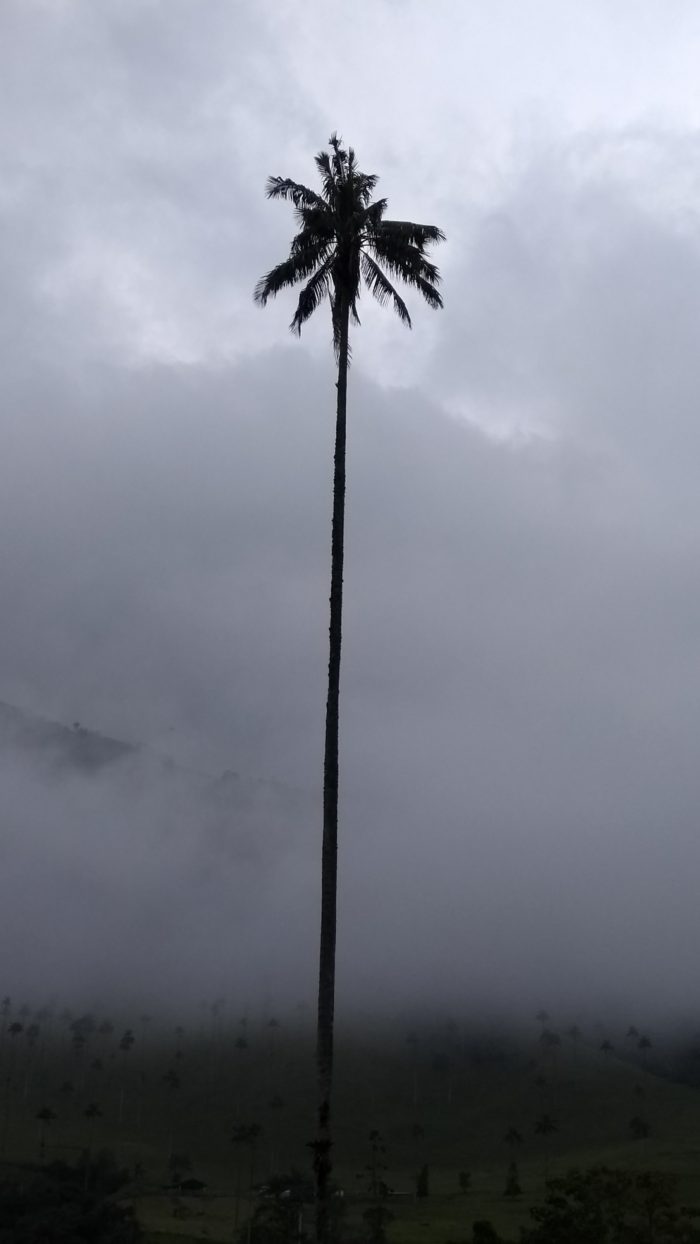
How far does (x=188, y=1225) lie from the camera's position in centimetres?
12488

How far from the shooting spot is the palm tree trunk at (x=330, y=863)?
2758cm

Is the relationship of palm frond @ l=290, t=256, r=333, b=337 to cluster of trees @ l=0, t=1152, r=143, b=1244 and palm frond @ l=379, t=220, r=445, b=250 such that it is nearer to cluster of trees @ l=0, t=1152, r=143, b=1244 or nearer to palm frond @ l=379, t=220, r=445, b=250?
palm frond @ l=379, t=220, r=445, b=250

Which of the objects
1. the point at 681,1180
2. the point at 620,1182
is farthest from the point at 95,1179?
the point at 620,1182

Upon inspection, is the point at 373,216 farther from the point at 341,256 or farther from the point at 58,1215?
the point at 58,1215

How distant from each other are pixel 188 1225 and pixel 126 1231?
108 feet

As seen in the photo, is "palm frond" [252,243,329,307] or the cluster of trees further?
the cluster of trees

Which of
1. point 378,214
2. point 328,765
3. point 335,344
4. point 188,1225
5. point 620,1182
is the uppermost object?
point 378,214

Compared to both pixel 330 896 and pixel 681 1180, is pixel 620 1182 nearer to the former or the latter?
pixel 330 896

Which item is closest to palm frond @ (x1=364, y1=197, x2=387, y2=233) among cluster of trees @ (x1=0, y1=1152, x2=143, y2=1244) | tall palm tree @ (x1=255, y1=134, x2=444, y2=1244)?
tall palm tree @ (x1=255, y1=134, x2=444, y2=1244)

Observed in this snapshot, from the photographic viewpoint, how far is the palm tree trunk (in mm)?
27578

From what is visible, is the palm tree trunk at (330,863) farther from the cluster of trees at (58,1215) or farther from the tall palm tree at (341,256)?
the cluster of trees at (58,1215)

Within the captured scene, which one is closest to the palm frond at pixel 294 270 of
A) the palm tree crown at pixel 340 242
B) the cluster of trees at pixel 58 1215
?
the palm tree crown at pixel 340 242

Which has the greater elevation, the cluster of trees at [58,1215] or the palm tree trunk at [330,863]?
the palm tree trunk at [330,863]

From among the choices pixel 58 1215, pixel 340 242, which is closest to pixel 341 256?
pixel 340 242
